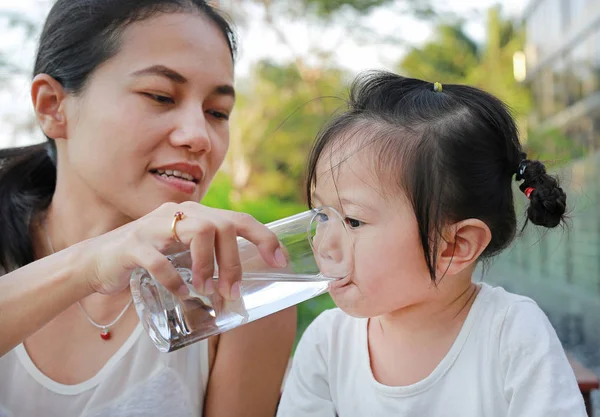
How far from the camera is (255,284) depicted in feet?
4.32

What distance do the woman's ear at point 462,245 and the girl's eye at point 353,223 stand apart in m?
0.20

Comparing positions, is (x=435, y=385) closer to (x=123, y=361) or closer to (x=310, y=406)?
(x=310, y=406)

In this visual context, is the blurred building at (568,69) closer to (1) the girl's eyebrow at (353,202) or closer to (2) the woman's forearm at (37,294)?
(1) the girl's eyebrow at (353,202)

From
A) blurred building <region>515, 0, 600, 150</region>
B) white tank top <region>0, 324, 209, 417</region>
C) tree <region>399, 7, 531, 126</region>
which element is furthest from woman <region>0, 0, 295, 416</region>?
tree <region>399, 7, 531, 126</region>

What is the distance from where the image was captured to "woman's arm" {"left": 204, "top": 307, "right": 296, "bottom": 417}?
1.79 metres

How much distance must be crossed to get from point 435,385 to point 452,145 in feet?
1.75

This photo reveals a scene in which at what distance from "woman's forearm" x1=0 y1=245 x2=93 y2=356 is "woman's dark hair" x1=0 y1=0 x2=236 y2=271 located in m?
0.59

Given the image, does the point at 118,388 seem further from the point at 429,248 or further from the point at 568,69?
the point at 568,69

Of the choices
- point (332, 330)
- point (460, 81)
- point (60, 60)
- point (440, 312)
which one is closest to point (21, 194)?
point (60, 60)

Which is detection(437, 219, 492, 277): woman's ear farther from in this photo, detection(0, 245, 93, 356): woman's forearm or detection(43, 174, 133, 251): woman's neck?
detection(43, 174, 133, 251): woman's neck

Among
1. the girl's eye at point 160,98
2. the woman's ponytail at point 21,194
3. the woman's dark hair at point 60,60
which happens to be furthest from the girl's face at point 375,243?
the woman's ponytail at point 21,194

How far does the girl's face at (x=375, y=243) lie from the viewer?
1.45m

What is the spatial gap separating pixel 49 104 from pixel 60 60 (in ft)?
0.41

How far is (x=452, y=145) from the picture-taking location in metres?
1.51
